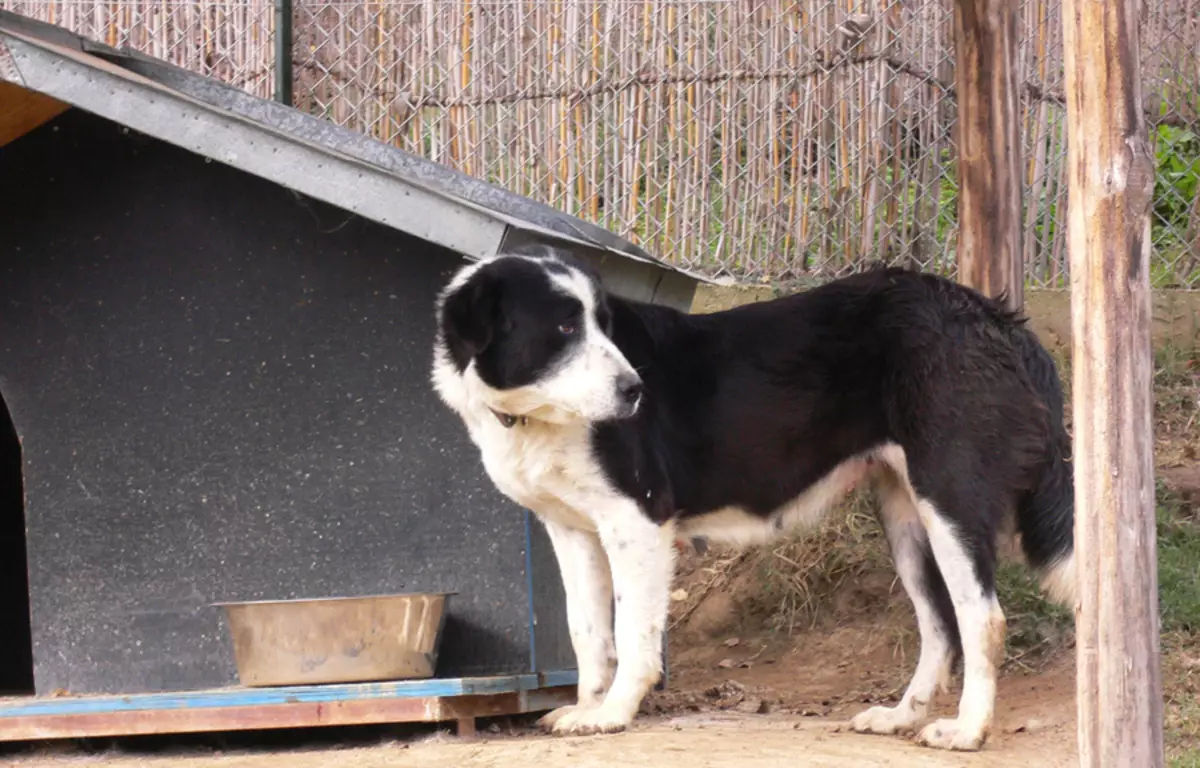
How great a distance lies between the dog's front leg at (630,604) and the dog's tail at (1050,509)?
1.22m

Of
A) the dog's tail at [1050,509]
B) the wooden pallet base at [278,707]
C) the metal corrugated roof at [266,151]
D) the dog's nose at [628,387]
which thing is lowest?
the wooden pallet base at [278,707]

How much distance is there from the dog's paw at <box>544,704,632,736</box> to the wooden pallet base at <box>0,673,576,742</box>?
0.29 meters

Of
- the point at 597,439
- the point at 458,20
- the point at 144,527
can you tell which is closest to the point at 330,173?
the point at 597,439

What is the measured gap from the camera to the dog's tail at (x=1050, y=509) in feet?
15.9

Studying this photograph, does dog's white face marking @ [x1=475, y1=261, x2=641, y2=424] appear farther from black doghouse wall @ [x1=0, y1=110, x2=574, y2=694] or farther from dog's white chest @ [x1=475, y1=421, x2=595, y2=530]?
black doghouse wall @ [x1=0, y1=110, x2=574, y2=694]

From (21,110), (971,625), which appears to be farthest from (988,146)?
(21,110)

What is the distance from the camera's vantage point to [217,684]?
→ 5.59 meters

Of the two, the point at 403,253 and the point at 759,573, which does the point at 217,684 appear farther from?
the point at 759,573

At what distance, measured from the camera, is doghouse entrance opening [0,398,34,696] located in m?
7.53

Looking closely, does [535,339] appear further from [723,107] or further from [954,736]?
[723,107]

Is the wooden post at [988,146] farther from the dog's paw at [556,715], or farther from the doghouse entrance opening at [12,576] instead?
the doghouse entrance opening at [12,576]

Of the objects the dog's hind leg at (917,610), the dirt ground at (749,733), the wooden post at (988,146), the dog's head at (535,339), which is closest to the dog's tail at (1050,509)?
the dog's hind leg at (917,610)

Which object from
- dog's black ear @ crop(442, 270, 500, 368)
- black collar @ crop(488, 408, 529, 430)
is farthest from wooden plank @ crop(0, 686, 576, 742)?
dog's black ear @ crop(442, 270, 500, 368)

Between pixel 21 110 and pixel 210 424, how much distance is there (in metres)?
1.33
